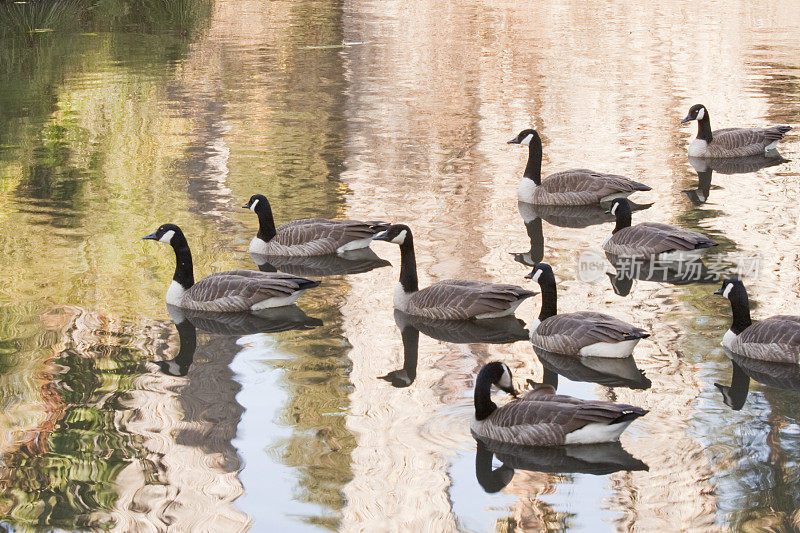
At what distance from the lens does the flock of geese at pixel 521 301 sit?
8.87m

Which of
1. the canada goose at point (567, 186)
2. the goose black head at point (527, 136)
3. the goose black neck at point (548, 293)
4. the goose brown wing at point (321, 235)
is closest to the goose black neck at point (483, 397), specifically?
the goose black neck at point (548, 293)

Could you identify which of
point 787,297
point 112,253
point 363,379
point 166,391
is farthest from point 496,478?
point 112,253

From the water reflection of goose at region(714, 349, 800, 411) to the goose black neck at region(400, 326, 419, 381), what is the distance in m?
2.82

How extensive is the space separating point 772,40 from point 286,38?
48.6 ft

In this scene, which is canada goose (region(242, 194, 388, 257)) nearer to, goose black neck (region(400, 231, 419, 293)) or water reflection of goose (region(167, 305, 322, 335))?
water reflection of goose (region(167, 305, 322, 335))

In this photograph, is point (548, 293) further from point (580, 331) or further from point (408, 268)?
point (408, 268)

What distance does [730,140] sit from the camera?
1925 cm

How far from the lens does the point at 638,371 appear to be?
10523 millimetres

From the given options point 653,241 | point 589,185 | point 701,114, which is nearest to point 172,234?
point 653,241

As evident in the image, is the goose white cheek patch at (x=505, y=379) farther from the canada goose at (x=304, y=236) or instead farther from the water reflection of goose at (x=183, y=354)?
the canada goose at (x=304, y=236)

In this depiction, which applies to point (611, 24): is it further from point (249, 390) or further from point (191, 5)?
point (249, 390)

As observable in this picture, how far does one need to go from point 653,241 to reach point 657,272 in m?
0.39

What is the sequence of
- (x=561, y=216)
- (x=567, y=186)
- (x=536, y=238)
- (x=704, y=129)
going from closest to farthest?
(x=536, y=238)
(x=561, y=216)
(x=567, y=186)
(x=704, y=129)

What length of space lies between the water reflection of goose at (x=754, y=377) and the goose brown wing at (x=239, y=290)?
14.9ft
